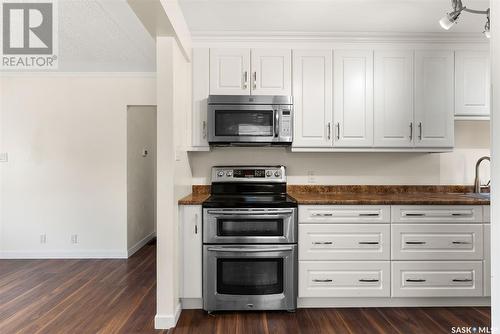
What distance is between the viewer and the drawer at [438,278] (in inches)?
93.4

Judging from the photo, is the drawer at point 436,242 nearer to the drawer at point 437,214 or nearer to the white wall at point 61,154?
the drawer at point 437,214

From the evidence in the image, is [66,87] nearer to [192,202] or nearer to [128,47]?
[128,47]

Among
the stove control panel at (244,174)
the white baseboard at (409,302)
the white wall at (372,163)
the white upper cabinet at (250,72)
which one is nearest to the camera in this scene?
the white baseboard at (409,302)

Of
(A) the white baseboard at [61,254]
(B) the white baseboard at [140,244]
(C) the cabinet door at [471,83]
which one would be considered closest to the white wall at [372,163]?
(C) the cabinet door at [471,83]

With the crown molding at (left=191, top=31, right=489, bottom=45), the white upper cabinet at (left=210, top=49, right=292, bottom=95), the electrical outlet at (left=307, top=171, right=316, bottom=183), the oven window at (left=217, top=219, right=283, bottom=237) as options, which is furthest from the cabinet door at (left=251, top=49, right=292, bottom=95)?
the oven window at (left=217, top=219, right=283, bottom=237)

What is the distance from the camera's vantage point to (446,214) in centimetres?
237

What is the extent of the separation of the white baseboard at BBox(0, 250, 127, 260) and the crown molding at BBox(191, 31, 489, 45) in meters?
2.87

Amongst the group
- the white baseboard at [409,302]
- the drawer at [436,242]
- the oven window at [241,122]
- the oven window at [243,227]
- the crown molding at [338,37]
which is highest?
the crown molding at [338,37]

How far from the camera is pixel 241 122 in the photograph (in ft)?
8.48

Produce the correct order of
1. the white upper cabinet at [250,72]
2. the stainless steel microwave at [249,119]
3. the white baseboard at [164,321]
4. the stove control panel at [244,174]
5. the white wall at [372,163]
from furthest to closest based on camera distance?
the white wall at [372,163], the stove control panel at [244,174], the white upper cabinet at [250,72], the stainless steel microwave at [249,119], the white baseboard at [164,321]

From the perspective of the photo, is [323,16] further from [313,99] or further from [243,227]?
[243,227]

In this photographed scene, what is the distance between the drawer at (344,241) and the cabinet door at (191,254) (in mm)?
859

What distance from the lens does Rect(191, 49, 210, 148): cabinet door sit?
2670mm

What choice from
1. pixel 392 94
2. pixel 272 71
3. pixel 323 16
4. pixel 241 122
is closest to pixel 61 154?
pixel 241 122
